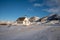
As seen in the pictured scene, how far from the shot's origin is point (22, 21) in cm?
6462

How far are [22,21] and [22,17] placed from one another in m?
3.10

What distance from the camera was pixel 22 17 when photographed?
66.6 m
